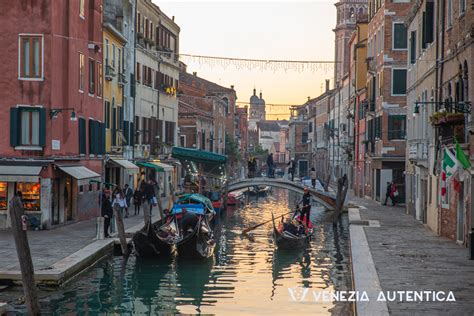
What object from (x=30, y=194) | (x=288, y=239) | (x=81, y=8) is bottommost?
(x=288, y=239)

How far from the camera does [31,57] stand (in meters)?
25.5

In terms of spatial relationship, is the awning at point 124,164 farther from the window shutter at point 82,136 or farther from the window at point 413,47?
the window at point 413,47

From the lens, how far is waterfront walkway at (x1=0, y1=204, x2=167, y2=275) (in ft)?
61.3

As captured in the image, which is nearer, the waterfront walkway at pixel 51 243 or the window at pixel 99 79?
the waterfront walkway at pixel 51 243

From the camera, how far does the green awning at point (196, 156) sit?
41.9m

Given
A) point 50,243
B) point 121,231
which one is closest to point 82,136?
point 121,231

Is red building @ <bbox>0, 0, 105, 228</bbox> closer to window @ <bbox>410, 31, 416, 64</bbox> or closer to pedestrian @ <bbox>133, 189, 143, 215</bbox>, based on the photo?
pedestrian @ <bbox>133, 189, 143, 215</bbox>

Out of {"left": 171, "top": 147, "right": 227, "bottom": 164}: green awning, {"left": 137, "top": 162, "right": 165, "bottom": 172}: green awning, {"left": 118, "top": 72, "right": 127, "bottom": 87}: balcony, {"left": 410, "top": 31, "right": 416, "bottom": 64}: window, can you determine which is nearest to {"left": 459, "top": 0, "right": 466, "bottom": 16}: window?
{"left": 410, "top": 31, "right": 416, "bottom": 64}: window

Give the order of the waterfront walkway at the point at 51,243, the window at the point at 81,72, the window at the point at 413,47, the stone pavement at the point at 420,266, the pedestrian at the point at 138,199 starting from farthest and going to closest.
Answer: the pedestrian at the point at 138,199 → the window at the point at 413,47 → the window at the point at 81,72 → the waterfront walkway at the point at 51,243 → the stone pavement at the point at 420,266

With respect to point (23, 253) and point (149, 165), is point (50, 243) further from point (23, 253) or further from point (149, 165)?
point (149, 165)

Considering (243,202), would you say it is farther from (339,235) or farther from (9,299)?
(9,299)

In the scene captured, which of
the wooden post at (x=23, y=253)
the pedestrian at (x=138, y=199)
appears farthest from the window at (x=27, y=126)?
the wooden post at (x=23, y=253)

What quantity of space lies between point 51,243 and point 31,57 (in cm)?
614

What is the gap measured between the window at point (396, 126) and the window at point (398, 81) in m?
1.13
